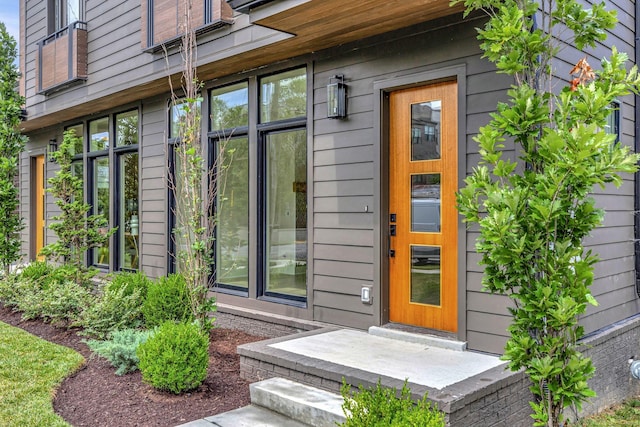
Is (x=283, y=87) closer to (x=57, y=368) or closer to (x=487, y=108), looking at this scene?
(x=487, y=108)

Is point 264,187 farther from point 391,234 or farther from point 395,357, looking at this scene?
point 395,357

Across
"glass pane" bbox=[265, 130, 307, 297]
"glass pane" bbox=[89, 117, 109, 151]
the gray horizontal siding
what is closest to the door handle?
"glass pane" bbox=[265, 130, 307, 297]

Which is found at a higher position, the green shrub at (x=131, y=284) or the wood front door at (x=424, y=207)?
the wood front door at (x=424, y=207)

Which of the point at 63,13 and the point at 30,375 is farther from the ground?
the point at 63,13

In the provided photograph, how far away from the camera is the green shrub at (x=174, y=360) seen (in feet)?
12.9

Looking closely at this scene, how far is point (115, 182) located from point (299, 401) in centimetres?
612

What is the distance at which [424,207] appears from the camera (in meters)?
4.70

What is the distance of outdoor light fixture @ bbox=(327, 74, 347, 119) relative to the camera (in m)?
5.14

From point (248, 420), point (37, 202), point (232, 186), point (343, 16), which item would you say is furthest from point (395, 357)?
point (37, 202)

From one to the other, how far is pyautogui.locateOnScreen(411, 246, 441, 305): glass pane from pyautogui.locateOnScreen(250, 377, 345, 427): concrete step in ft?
4.55

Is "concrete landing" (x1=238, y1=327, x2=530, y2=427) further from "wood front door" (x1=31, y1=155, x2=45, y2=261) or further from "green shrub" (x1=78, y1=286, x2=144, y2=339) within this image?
"wood front door" (x1=31, y1=155, x2=45, y2=261)

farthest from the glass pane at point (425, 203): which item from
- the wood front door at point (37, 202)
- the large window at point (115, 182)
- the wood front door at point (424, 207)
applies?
the wood front door at point (37, 202)

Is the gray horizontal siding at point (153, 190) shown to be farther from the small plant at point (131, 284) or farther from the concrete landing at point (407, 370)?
the concrete landing at point (407, 370)

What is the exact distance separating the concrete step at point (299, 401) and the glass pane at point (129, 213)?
482cm
